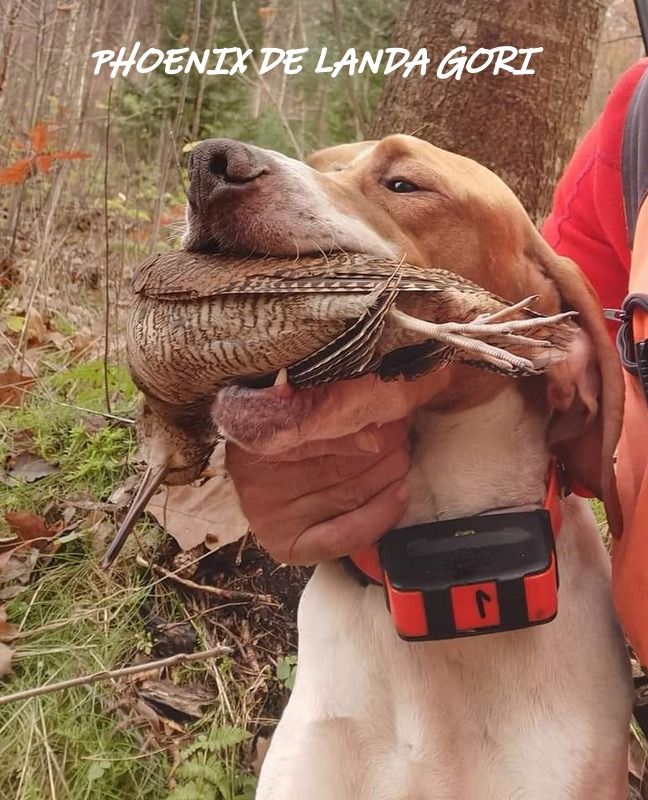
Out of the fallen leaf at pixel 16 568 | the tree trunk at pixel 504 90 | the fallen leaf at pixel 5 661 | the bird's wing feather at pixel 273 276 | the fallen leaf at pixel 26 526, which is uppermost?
the tree trunk at pixel 504 90

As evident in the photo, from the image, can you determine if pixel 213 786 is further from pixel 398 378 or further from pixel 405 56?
pixel 405 56

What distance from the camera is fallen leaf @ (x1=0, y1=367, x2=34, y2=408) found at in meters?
3.23

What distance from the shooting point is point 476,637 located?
1651mm

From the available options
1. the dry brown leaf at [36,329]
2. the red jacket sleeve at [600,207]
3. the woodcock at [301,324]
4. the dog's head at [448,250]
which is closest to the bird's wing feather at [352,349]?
the woodcock at [301,324]

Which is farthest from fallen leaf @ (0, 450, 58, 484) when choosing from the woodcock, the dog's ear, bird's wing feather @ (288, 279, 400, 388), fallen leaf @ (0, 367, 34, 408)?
bird's wing feather @ (288, 279, 400, 388)

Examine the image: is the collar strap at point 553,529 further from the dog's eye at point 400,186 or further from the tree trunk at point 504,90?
the tree trunk at point 504,90

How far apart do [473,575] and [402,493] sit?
0.22m

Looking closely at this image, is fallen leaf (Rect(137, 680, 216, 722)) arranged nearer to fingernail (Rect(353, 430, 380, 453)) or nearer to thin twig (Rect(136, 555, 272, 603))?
thin twig (Rect(136, 555, 272, 603))

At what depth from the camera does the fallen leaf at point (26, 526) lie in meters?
2.62

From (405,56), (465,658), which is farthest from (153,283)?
(405,56)

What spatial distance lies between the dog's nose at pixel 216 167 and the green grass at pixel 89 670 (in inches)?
57.4

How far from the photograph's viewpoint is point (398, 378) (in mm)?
1352

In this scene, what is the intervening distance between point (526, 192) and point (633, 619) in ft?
6.00

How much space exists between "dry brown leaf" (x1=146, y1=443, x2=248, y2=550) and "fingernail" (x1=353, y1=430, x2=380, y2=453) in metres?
0.95
